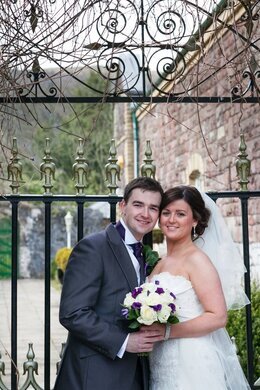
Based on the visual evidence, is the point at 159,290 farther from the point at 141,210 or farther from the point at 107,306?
the point at 141,210

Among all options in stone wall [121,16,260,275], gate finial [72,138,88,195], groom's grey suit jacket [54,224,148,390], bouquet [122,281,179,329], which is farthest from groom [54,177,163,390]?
stone wall [121,16,260,275]

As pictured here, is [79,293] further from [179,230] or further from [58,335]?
[58,335]

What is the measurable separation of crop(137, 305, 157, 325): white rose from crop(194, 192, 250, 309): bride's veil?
0.77 metres

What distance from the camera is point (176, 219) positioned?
3.37 m

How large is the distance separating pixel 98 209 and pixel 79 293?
22.2 metres

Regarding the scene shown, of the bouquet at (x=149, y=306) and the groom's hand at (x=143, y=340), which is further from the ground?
the bouquet at (x=149, y=306)

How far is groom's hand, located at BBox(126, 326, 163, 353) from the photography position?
3.07 meters

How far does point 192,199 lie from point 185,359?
773 millimetres

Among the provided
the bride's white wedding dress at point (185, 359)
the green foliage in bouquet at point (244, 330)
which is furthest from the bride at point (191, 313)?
the green foliage in bouquet at point (244, 330)

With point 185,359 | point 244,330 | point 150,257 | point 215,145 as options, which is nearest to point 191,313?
point 185,359

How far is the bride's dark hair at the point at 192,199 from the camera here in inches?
133

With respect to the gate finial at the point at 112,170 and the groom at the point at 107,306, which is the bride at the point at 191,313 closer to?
the groom at the point at 107,306

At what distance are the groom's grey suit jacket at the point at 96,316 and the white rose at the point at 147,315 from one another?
0.65ft

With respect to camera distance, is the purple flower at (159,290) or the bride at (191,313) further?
the bride at (191,313)
